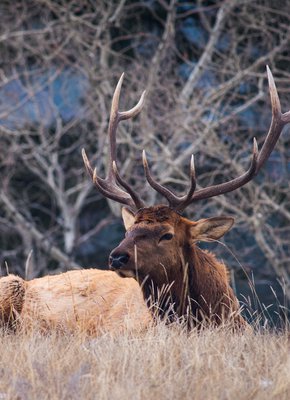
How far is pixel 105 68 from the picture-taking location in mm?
14086

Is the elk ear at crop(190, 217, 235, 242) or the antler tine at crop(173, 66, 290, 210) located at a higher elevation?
the antler tine at crop(173, 66, 290, 210)

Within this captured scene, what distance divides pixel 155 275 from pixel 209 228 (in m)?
0.56

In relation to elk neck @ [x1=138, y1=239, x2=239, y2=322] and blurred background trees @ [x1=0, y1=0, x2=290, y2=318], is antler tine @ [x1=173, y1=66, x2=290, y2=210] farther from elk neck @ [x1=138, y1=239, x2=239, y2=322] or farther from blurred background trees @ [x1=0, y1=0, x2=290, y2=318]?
blurred background trees @ [x1=0, y1=0, x2=290, y2=318]

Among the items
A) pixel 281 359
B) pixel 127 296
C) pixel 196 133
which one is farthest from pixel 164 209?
pixel 196 133

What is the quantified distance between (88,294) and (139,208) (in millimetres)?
885

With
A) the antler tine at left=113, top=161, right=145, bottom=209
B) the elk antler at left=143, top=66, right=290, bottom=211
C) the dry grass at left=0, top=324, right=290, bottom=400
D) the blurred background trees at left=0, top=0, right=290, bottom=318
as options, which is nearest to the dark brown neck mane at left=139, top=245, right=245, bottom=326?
the elk antler at left=143, top=66, right=290, bottom=211

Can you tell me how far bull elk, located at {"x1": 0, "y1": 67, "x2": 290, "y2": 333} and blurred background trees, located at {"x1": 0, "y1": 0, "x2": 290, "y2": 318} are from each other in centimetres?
455

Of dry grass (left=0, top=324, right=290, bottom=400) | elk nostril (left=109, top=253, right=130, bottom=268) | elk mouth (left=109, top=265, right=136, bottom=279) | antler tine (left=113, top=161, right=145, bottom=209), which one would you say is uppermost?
antler tine (left=113, top=161, right=145, bottom=209)

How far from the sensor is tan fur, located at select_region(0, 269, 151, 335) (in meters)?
7.48

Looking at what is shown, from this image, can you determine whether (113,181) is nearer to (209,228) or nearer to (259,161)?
(209,228)

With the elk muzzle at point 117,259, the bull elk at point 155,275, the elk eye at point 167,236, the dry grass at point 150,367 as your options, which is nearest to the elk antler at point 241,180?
the bull elk at point 155,275

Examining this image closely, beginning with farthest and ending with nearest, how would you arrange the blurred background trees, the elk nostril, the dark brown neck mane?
the blurred background trees, the dark brown neck mane, the elk nostril

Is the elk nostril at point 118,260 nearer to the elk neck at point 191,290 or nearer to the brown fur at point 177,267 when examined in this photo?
the brown fur at point 177,267

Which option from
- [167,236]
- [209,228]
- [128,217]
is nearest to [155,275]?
[167,236]
